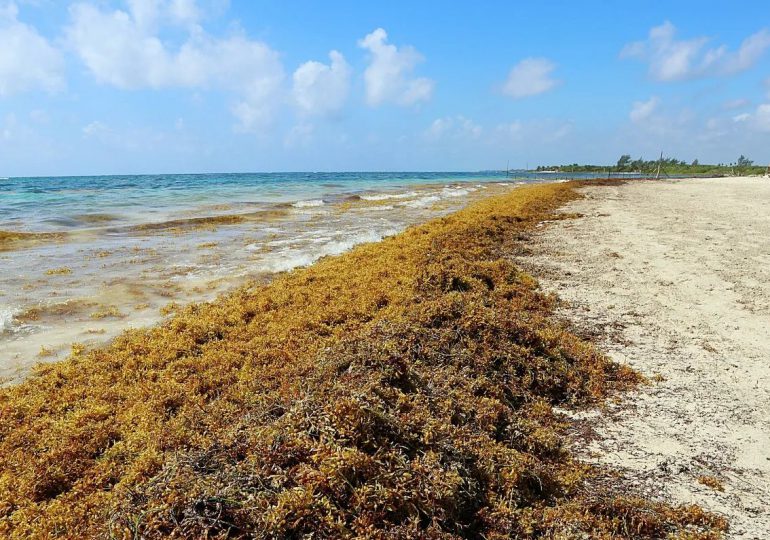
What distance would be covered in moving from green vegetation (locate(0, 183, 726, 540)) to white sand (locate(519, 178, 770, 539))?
0.32 m

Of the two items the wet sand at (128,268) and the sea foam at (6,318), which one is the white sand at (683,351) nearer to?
the wet sand at (128,268)

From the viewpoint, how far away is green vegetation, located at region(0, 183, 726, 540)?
2496 mm

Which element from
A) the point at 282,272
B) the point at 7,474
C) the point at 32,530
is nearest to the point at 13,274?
the point at 282,272

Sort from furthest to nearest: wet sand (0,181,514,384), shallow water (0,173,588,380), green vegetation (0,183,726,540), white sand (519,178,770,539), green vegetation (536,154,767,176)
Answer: green vegetation (536,154,767,176) → shallow water (0,173,588,380) → wet sand (0,181,514,384) → white sand (519,178,770,539) → green vegetation (0,183,726,540)

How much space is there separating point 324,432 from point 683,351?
174 inches

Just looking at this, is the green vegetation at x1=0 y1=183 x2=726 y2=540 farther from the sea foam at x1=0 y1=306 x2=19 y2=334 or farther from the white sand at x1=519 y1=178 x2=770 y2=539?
the sea foam at x1=0 y1=306 x2=19 y2=334

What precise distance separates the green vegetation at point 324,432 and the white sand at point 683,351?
0.32 meters

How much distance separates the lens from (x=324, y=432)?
285 cm

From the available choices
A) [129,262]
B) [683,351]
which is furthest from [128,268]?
[683,351]

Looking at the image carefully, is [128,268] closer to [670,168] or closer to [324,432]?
[324,432]

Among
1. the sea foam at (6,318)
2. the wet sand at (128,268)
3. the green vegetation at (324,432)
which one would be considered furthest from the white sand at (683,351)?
the sea foam at (6,318)

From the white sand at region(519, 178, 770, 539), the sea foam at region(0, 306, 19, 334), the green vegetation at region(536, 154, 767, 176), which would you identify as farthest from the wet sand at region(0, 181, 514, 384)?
the green vegetation at region(536, 154, 767, 176)

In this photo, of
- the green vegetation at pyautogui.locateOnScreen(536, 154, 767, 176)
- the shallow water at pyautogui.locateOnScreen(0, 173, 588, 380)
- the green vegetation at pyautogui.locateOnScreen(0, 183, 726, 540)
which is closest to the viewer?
the green vegetation at pyautogui.locateOnScreen(0, 183, 726, 540)

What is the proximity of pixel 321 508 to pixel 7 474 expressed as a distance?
8.09 ft
